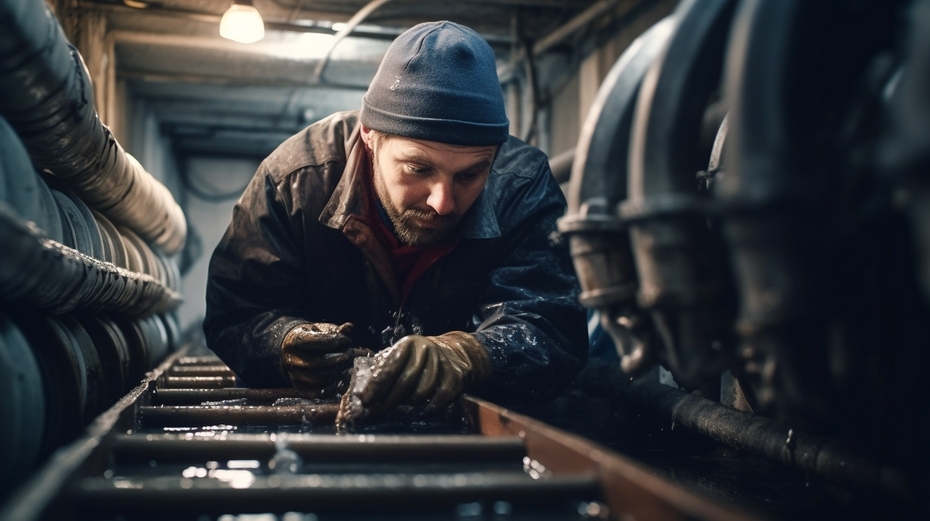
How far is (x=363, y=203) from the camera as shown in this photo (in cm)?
232

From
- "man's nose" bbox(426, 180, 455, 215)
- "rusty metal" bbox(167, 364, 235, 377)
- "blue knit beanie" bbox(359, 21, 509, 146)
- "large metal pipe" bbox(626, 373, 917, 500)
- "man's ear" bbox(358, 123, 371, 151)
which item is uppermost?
"blue knit beanie" bbox(359, 21, 509, 146)

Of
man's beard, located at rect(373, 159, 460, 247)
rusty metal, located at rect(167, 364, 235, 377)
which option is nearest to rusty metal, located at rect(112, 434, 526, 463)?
man's beard, located at rect(373, 159, 460, 247)

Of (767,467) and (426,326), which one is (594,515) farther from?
(426,326)

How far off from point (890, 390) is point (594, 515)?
0.41m

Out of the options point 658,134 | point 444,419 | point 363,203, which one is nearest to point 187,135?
point 363,203

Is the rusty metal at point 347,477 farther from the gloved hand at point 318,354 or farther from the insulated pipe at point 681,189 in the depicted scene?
the gloved hand at point 318,354

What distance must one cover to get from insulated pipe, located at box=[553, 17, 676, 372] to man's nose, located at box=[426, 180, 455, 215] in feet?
2.96

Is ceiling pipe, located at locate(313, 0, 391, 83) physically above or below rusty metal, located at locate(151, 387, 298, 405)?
above

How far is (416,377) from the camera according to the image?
1.81 metres

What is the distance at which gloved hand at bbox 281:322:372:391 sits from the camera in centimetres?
206

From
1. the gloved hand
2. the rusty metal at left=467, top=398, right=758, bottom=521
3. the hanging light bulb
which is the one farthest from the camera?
the hanging light bulb

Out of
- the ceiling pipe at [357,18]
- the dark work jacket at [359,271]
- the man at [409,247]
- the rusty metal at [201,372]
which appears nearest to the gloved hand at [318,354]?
the man at [409,247]

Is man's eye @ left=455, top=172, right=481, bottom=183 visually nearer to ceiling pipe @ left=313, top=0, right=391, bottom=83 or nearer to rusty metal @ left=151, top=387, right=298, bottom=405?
rusty metal @ left=151, top=387, right=298, bottom=405

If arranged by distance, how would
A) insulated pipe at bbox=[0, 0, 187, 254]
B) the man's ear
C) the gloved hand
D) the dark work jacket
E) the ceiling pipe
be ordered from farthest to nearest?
1. the ceiling pipe
2. the man's ear
3. the dark work jacket
4. the gloved hand
5. insulated pipe at bbox=[0, 0, 187, 254]
